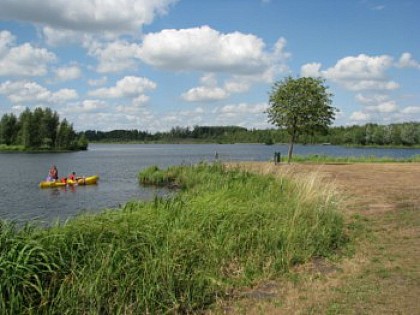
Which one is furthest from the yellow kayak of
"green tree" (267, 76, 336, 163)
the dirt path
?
the dirt path

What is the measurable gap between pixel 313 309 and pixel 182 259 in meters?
2.20

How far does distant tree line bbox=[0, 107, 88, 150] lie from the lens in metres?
120

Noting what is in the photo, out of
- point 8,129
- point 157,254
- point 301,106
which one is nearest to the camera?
point 157,254

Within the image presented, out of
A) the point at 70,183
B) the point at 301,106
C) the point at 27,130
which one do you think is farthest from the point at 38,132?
the point at 301,106

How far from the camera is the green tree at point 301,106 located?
33656mm

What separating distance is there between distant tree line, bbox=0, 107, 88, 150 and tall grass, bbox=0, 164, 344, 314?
388 feet

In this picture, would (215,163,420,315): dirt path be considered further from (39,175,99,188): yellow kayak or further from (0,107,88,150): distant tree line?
(0,107,88,150): distant tree line

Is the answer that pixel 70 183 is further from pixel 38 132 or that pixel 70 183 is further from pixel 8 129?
pixel 8 129

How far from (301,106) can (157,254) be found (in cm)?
2847

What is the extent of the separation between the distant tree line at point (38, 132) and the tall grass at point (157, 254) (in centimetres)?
11838

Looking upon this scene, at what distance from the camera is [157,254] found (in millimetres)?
6797

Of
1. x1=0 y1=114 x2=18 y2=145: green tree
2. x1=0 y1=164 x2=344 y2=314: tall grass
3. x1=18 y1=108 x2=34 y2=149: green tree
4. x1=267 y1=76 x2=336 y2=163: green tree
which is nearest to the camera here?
x1=0 y1=164 x2=344 y2=314: tall grass

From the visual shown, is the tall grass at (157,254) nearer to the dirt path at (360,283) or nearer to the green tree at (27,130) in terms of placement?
the dirt path at (360,283)

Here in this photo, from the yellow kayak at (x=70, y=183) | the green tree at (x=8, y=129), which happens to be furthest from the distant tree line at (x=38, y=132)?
the yellow kayak at (x=70, y=183)
